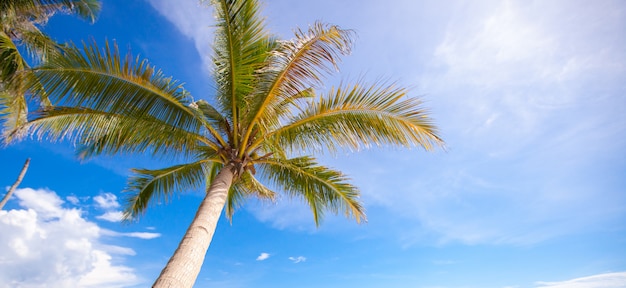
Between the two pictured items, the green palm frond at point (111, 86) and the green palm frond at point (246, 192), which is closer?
the green palm frond at point (111, 86)

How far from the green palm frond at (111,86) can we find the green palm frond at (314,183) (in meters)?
2.17

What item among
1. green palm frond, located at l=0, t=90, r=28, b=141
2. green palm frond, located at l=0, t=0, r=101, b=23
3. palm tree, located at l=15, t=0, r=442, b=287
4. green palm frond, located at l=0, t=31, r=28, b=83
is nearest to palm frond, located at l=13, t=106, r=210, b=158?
palm tree, located at l=15, t=0, r=442, b=287

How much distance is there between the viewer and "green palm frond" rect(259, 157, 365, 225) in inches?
284

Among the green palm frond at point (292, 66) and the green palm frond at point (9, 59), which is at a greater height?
the green palm frond at point (9, 59)

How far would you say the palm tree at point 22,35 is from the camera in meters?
7.90

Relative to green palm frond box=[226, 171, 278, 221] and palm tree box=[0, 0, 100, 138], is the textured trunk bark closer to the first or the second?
green palm frond box=[226, 171, 278, 221]

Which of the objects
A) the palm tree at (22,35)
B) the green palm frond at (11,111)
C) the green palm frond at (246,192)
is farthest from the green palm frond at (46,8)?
the green palm frond at (246,192)

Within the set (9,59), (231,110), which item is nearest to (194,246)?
(231,110)

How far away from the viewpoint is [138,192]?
28.0ft

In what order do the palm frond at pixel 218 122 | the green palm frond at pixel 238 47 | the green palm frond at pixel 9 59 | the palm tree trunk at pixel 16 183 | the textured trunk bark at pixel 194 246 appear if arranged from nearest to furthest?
1. the textured trunk bark at pixel 194 246
2. the green palm frond at pixel 238 47
3. the palm frond at pixel 218 122
4. the green palm frond at pixel 9 59
5. the palm tree trunk at pixel 16 183

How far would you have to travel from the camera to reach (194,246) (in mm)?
4293

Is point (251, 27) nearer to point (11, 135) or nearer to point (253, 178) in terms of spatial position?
point (253, 178)

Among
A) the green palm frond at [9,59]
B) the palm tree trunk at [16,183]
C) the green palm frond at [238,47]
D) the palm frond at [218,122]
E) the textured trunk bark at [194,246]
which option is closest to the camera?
the textured trunk bark at [194,246]

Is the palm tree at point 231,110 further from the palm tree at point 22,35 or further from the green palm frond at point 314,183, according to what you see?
the palm tree at point 22,35
